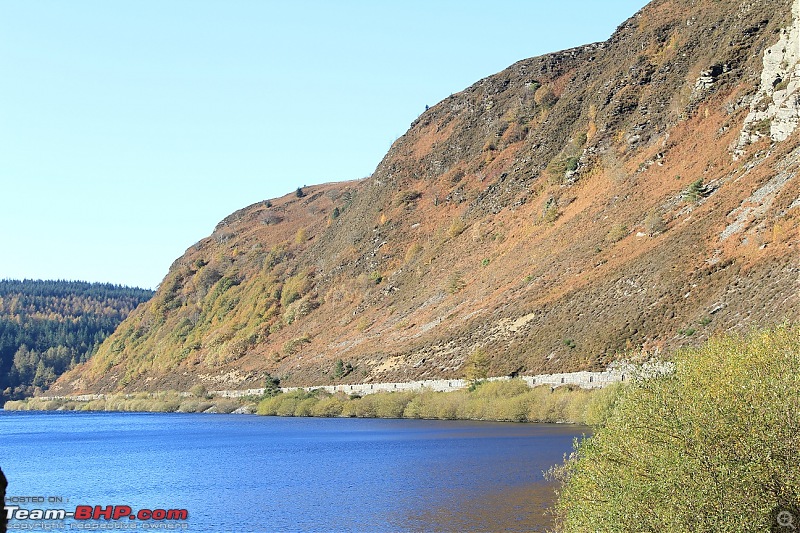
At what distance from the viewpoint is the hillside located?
7606 cm

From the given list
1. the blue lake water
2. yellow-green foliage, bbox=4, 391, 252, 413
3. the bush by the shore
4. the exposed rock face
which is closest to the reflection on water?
the blue lake water

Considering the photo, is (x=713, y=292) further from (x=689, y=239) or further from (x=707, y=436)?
(x=707, y=436)

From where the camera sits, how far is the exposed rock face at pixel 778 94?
271ft

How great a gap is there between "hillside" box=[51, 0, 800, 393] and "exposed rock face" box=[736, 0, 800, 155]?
7.9 inches

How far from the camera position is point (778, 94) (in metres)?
85.9

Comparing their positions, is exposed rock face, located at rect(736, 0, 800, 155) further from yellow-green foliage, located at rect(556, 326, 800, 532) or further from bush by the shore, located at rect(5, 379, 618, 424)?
yellow-green foliage, located at rect(556, 326, 800, 532)

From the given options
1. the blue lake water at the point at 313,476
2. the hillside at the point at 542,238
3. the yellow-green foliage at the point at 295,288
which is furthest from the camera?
the yellow-green foliage at the point at 295,288

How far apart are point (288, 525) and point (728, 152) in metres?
66.7

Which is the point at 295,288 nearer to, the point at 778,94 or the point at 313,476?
the point at 778,94

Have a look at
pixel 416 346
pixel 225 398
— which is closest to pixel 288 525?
pixel 416 346

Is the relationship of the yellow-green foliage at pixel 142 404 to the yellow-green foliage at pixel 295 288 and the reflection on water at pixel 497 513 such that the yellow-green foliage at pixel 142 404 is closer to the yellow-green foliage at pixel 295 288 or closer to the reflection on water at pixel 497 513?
the yellow-green foliage at pixel 295 288

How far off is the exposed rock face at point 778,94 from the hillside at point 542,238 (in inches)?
7.9

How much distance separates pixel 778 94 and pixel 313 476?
192 feet

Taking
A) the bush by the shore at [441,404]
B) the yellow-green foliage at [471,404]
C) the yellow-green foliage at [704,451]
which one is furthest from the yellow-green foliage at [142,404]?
the yellow-green foliage at [704,451]
